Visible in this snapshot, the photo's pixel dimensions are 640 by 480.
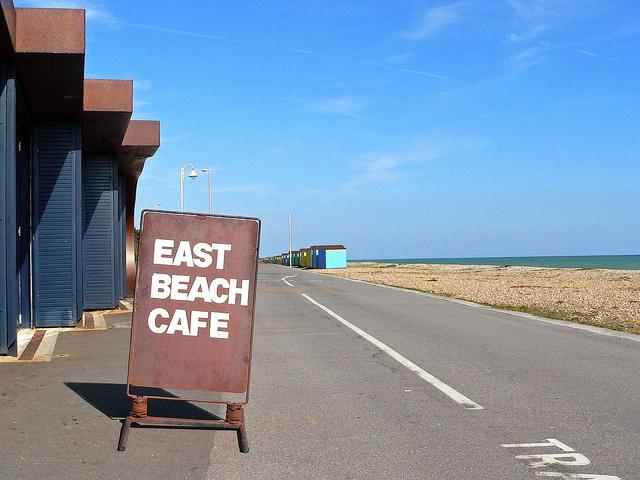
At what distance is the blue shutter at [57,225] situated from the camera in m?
14.5

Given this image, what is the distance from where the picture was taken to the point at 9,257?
10320mm

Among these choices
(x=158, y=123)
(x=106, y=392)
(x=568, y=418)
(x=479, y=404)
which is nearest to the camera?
(x=568, y=418)

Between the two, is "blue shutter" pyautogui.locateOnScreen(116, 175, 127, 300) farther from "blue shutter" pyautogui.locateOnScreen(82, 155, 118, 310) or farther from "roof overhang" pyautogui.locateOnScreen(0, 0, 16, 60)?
"roof overhang" pyautogui.locateOnScreen(0, 0, 16, 60)

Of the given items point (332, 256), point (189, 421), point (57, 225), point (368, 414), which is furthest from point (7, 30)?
point (332, 256)

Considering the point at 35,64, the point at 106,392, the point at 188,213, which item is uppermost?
the point at 35,64

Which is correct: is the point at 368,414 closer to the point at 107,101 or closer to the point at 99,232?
the point at 107,101

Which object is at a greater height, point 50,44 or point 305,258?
point 50,44

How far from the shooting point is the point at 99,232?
19594 mm

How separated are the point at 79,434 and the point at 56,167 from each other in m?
9.44

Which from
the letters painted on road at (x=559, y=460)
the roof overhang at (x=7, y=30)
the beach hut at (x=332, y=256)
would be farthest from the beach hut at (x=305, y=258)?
the letters painted on road at (x=559, y=460)

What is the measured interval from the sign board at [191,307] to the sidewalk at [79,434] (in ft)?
1.66

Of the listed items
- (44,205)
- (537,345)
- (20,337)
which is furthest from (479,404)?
(44,205)

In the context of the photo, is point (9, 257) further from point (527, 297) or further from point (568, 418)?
point (527, 297)

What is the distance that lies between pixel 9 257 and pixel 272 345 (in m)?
4.07
